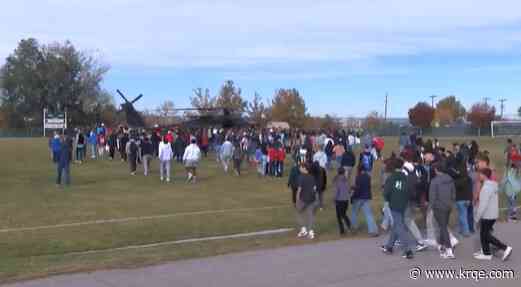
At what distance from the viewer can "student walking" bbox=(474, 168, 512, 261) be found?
980 centimetres

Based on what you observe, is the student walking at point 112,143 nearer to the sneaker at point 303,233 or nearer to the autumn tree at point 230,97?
the sneaker at point 303,233

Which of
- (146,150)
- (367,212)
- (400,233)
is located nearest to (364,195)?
(367,212)

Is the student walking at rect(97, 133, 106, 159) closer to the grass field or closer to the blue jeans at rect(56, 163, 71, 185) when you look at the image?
the grass field

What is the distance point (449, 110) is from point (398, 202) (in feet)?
394

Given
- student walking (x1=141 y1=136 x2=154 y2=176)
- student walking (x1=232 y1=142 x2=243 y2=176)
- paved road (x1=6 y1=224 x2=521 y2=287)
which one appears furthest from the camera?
student walking (x1=232 y1=142 x2=243 y2=176)

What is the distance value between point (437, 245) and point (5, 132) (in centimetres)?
8342

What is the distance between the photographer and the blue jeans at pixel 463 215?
12441mm

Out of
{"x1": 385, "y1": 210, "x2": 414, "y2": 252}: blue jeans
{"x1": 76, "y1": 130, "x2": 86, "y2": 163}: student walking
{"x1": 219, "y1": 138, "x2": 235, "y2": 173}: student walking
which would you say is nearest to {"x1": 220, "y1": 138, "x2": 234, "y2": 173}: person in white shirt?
{"x1": 219, "y1": 138, "x2": 235, "y2": 173}: student walking

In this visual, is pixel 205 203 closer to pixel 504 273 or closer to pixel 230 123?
pixel 504 273

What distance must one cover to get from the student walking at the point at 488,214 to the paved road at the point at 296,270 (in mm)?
173

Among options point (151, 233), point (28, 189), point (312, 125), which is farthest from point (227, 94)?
point (151, 233)

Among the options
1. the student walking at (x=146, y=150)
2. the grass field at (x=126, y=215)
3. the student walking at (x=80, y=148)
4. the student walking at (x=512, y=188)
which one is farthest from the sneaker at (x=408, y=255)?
the student walking at (x=80, y=148)

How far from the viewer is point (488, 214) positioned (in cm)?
982

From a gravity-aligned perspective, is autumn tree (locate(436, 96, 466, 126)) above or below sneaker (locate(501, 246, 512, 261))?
above
